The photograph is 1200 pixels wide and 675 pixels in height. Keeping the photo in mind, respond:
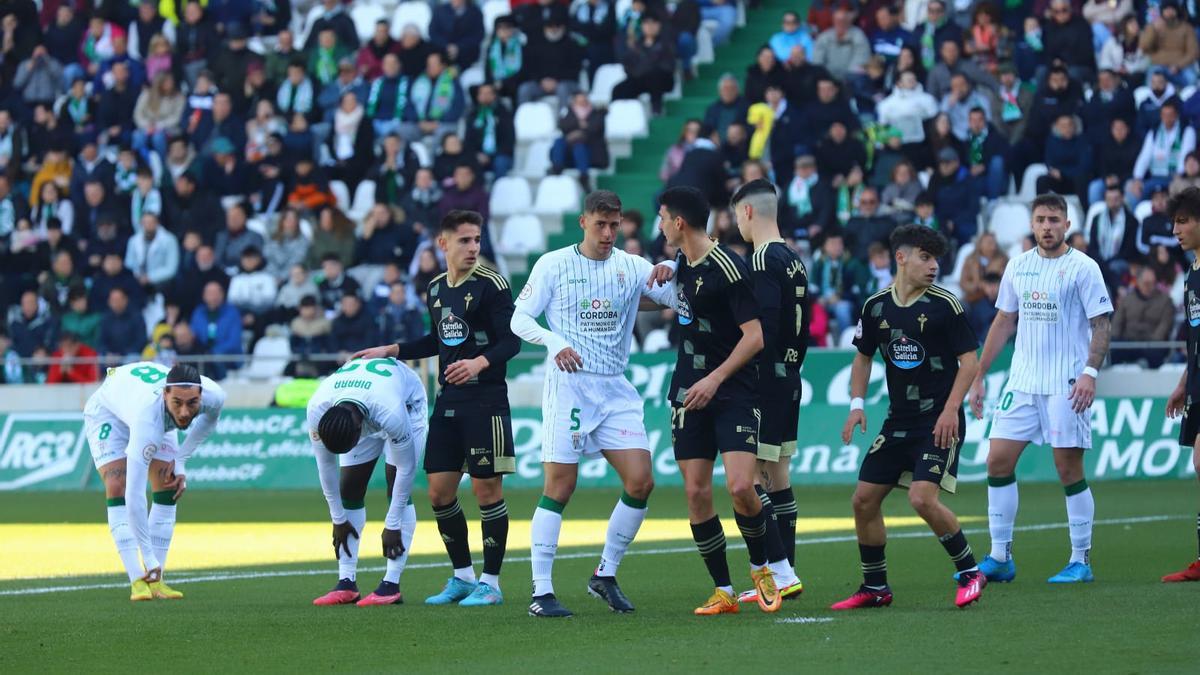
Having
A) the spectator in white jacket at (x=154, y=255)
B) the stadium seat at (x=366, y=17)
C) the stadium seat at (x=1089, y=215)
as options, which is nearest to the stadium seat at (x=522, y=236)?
the spectator in white jacket at (x=154, y=255)

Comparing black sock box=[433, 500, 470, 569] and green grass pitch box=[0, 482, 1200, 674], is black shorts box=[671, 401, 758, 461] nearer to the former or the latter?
green grass pitch box=[0, 482, 1200, 674]

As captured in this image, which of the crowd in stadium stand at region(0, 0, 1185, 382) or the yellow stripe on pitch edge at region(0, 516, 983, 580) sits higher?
the crowd in stadium stand at region(0, 0, 1185, 382)

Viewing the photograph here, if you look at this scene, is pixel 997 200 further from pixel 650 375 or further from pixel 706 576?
pixel 706 576

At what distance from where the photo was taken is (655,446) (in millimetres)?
22703

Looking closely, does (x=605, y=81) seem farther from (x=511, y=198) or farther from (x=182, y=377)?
(x=182, y=377)

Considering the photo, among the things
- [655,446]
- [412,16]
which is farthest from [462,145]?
[655,446]

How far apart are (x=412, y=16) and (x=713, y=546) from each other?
2349 centimetres

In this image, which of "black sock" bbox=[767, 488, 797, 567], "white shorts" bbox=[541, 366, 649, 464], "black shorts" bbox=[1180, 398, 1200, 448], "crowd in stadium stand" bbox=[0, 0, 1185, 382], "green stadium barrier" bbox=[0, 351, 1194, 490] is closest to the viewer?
"white shorts" bbox=[541, 366, 649, 464]

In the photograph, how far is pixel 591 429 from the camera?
34.9 ft

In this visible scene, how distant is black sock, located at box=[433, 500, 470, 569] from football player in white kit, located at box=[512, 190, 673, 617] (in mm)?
963

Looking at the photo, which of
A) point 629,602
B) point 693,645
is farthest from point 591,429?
point 693,645

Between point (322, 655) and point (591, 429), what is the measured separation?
7.53 feet

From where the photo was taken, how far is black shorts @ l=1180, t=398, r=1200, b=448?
1223 centimetres

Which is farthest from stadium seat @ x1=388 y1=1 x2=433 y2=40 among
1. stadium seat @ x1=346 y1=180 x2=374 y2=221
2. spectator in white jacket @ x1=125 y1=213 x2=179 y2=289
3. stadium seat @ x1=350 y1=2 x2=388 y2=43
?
spectator in white jacket @ x1=125 y1=213 x2=179 y2=289
